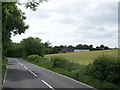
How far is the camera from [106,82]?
75.8 feet

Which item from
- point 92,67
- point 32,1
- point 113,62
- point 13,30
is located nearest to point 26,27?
point 13,30

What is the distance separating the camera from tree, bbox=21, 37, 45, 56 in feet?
380

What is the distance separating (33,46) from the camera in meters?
120

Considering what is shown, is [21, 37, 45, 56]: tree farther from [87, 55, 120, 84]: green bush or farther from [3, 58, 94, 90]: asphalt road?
[87, 55, 120, 84]: green bush

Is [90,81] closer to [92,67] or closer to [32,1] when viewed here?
[92,67]

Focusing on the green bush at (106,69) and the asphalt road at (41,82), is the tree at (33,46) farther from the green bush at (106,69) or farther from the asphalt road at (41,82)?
the green bush at (106,69)

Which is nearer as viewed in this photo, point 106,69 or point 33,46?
point 106,69

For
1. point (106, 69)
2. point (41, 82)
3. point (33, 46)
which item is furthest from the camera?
point (33, 46)

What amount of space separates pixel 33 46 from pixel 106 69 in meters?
96.0

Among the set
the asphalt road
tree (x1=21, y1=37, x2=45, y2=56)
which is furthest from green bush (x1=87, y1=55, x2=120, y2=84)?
tree (x1=21, y1=37, x2=45, y2=56)

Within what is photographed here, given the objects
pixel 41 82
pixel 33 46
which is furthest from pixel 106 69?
pixel 33 46

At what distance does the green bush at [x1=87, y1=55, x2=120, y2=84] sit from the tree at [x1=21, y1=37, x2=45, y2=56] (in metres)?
85.9

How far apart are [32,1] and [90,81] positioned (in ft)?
34.6

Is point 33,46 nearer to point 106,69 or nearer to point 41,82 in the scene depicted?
point 41,82
